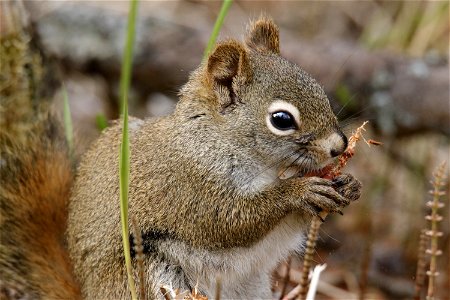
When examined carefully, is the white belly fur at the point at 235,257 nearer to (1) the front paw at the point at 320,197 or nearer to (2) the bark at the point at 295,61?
(1) the front paw at the point at 320,197

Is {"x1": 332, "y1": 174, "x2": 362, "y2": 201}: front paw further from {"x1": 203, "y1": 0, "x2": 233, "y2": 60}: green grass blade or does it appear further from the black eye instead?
{"x1": 203, "y1": 0, "x2": 233, "y2": 60}: green grass blade

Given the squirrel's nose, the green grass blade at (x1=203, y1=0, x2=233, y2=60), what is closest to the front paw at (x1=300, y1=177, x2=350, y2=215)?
the squirrel's nose

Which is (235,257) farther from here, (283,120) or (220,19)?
(220,19)

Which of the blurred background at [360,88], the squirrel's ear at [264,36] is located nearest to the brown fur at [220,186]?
the squirrel's ear at [264,36]

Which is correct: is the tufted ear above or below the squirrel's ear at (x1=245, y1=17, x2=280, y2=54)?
below

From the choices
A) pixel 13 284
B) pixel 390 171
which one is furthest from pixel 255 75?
pixel 390 171

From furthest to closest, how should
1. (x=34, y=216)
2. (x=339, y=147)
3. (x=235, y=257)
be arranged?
(x=34, y=216)
(x=235, y=257)
(x=339, y=147)

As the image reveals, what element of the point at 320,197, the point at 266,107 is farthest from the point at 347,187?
the point at 266,107
